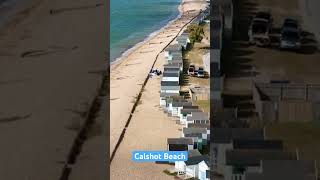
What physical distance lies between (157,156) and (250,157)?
1.38 m

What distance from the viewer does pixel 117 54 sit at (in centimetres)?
1248

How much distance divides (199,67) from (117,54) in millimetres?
4387

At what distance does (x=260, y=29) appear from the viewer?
6.73 meters

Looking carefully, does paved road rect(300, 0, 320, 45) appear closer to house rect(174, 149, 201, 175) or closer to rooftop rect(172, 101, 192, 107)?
rooftop rect(172, 101, 192, 107)

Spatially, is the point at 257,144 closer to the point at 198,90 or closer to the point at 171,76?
the point at 198,90

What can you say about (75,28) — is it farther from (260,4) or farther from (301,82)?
(301,82)

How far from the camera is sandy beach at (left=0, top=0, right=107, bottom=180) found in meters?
4.57

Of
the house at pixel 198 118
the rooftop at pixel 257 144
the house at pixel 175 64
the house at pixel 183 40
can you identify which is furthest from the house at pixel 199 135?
the house at pixel 183 40

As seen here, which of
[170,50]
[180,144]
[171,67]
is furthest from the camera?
[170,50]

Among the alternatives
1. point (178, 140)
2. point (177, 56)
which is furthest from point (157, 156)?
point (177, 56)

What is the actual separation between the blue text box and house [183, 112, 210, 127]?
19.2 inches

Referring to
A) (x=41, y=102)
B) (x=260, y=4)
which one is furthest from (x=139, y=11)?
(x=41, y=102)

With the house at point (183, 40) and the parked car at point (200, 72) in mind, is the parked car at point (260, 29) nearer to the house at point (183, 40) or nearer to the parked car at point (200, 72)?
the parked car at point (200, 72)

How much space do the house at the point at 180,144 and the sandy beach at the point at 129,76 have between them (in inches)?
17.3
